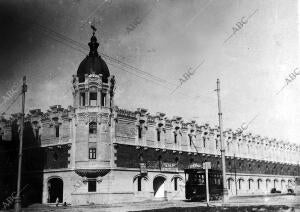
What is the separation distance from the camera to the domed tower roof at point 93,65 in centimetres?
4447

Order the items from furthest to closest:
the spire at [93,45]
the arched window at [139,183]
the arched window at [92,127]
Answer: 1. the arched window at [139,183]
2. the spire at [93,45]
3. the arched window at [92,127]

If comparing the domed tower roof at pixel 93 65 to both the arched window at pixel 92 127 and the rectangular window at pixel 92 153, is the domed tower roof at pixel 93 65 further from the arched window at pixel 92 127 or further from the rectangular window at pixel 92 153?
the rectangular window at pixel 92 153

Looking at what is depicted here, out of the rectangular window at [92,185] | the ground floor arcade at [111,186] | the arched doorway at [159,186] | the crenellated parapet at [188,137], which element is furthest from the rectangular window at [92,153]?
the arched doorway at [159,186]

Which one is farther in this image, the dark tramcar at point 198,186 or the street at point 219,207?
the dark tramcar at point 198,186

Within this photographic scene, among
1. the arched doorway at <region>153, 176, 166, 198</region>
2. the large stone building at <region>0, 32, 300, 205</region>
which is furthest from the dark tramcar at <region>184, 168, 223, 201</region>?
the arched doorway at <region>153, 176, 166, 198</region>

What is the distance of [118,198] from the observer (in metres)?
42.5

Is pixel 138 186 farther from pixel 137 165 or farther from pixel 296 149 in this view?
pixel 296 149

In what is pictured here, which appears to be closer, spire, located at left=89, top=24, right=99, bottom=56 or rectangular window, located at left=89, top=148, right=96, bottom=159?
rectangular window, located at left=89, top=148, right=96, bottom=159

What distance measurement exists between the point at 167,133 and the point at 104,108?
11.9 m

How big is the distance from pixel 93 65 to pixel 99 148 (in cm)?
958

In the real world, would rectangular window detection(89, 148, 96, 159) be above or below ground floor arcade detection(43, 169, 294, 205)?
above

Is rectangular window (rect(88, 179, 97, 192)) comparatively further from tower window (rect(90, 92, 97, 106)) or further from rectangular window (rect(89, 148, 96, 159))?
tower window (rect(90, 92, 97, 106))

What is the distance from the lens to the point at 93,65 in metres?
44.8

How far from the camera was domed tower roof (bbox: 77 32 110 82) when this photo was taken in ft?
146
